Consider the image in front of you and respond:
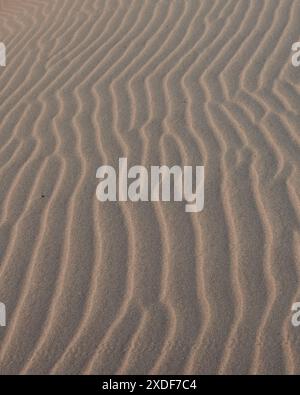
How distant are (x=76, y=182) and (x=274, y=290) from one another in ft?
5.15

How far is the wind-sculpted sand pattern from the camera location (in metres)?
3.02

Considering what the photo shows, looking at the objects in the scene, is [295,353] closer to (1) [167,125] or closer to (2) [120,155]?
(2) [120,155]

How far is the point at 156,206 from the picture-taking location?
→ 392cm

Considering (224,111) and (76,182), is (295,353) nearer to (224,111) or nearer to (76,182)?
(76,182)

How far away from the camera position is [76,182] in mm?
4219

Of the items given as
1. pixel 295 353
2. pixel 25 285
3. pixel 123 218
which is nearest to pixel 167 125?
pixel 123 218

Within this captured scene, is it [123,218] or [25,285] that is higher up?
[123,218]

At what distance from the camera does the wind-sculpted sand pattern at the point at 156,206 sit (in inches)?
119

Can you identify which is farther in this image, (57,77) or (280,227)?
(57,77)
